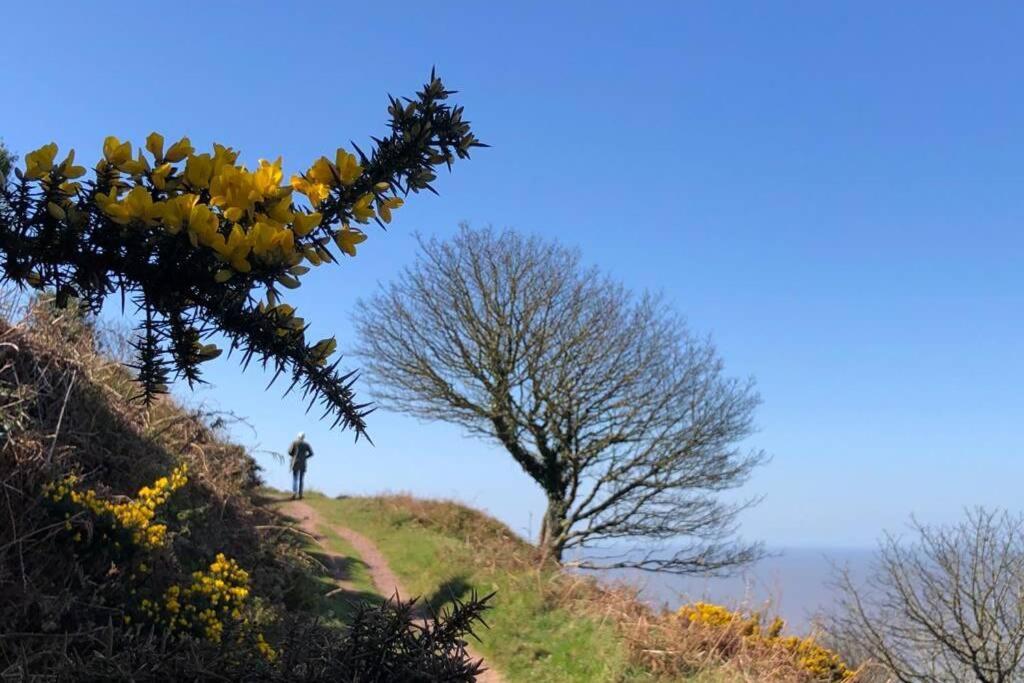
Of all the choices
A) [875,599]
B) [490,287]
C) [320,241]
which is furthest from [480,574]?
[320,241]

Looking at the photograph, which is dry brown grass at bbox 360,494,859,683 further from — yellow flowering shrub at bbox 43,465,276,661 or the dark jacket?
the dark jacket

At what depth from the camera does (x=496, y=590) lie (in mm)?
4965

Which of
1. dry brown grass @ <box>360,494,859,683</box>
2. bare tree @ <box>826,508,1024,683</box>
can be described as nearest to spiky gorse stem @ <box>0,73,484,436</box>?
dry brown grass @ <box>360,494,859,683</box>

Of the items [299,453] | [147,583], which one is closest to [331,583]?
[147,583]

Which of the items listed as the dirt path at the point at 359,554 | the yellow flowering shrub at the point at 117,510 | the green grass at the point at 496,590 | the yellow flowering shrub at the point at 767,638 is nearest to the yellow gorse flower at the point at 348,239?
the green grass at the point at 496,590

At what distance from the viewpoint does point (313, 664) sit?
1.81m

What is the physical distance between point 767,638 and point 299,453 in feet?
49.1

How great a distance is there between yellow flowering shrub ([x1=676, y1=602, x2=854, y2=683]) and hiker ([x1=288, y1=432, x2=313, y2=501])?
1371 cm

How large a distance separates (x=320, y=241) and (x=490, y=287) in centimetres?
1924

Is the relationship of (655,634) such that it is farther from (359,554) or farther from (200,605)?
(359,554)

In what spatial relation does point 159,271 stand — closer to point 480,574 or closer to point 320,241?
point 320,241

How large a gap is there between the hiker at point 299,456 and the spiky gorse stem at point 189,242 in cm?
2047

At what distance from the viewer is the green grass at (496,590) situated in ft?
29.4

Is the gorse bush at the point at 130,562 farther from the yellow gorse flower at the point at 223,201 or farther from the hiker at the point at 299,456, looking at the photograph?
the hiker at the point at 299,456
